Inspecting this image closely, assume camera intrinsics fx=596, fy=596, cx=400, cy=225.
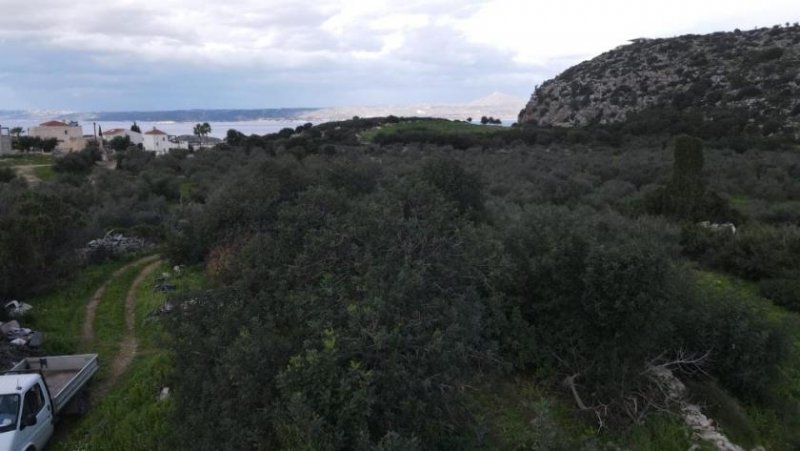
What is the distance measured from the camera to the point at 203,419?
255 inches

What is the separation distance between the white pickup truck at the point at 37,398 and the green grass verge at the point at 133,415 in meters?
0.38

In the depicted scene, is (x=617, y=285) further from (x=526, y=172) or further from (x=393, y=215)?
(x=526, y=172)

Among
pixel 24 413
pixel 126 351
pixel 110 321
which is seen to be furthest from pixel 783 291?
pixel 110 321

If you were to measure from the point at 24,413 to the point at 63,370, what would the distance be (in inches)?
98.6

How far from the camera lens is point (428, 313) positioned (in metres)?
6.74

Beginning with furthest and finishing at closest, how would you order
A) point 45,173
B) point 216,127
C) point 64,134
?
point 216,127 < point 64,134 < point 45,173

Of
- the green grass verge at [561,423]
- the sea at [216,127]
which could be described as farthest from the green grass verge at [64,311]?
the sea at [216,127]

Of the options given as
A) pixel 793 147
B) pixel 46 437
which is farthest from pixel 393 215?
pixel 793 147

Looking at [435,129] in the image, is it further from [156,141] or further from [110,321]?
[110,321]

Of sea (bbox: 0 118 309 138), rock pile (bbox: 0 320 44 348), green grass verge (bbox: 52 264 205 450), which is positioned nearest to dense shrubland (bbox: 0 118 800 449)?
green grass verge (bbox: 52 264 205 450)

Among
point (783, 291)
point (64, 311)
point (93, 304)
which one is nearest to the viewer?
point (64, 311)

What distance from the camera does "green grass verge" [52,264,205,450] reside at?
870 centimetres

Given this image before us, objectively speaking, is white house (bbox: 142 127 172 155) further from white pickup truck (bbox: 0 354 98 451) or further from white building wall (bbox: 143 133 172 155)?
white pickup truck (bbox: 0 354 98 451)

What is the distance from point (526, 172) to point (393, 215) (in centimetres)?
2595
